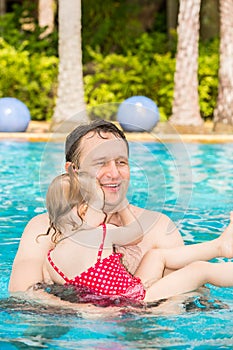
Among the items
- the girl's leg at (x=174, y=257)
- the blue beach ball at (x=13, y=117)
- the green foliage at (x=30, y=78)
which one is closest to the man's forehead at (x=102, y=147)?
the girl's leg at (x=174, y=257)

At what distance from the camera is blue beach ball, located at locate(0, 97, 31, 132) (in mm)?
14680

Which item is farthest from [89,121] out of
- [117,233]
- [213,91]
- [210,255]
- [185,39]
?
[213,91]

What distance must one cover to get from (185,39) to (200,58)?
6.72 feet

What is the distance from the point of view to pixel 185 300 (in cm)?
490

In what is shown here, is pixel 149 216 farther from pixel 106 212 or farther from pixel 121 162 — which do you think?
pixel 121 162

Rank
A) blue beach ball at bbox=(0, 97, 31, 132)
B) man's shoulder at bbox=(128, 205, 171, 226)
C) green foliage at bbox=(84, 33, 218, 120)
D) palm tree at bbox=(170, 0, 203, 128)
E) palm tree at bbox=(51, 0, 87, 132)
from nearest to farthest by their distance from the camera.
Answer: man's shoulder at bbox=(128, 205, 171, 226) < blue beach ball at bbox=(0, 97, 31, 132) < palm tree at bbox=(170, 0, 203, 128) < palm tree at bbox=(51, 0, 87, 132) < green foliage at bbox=(84, 33, 218, 120)

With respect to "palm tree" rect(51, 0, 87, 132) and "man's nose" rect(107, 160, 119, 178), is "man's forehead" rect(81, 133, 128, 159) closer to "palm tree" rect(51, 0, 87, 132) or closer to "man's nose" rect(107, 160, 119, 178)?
"man's nose" rect(107, 160, 119, 178)

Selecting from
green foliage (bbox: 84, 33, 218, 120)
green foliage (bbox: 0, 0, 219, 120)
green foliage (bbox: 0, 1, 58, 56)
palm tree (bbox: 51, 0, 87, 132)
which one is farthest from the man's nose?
green foliage (bbox: 0, 1, 58, 56)

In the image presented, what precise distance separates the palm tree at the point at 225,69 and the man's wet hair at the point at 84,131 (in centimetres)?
1099

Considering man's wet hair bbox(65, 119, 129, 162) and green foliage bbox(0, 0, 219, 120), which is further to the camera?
green foliage bbox(0, 0, 219, 120)

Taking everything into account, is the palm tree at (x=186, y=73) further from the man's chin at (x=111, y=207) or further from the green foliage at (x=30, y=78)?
the man's chin at (x=111, y=207)

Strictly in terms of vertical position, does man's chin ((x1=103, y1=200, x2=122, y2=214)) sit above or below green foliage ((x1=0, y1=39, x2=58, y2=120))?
above

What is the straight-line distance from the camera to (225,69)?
15.8 meters

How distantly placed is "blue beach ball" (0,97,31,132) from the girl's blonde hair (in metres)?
9.93
